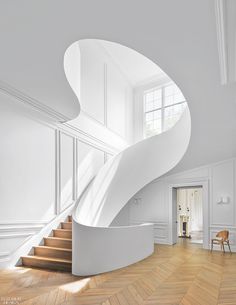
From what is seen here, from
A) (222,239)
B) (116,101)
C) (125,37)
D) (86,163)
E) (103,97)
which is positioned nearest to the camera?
(125,37)

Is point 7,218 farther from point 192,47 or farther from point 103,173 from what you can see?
point 192,47

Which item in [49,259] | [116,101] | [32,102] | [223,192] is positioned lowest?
[49,259]

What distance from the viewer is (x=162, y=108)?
1034 cm

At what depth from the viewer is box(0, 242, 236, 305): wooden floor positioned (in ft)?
11.3

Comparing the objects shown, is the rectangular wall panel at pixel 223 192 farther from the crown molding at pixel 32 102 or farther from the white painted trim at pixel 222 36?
the crown molding at pixel 32 102

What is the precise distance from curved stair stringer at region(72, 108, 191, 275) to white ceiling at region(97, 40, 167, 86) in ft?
11.7

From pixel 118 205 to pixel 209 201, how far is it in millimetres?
2891

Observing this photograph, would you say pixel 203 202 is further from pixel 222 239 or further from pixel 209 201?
pixel 222 239

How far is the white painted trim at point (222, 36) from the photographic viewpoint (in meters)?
2.75

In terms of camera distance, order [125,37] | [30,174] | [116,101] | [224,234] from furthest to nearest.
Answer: [116,101] < [224,234] < [30,174] < [125,37]

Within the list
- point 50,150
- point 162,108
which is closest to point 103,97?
point 162,108

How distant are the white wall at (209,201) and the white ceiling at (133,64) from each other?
Result: 407 cm

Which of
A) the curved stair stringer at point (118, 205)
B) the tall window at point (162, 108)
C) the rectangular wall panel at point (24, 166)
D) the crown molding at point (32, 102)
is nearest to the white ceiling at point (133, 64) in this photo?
the tall window at point (162, 108)

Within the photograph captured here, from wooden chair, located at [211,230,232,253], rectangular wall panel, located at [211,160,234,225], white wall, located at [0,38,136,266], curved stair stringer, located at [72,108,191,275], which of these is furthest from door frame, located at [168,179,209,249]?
white wall, located at [0,38,136,266]
